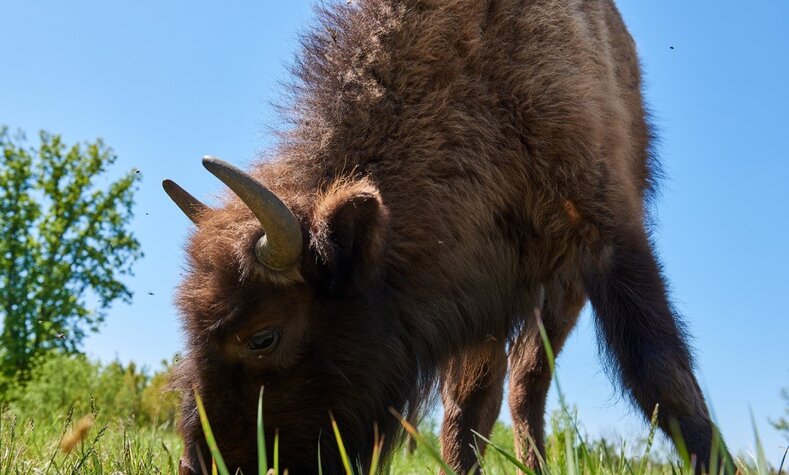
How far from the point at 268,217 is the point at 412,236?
86cm

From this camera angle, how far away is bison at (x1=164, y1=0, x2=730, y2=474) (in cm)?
365

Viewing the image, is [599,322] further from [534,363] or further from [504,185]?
[534,363]

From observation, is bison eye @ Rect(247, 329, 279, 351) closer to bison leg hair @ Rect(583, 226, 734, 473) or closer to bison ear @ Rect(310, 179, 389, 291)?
bison ear @ Rect(310, 179, 389, 291)

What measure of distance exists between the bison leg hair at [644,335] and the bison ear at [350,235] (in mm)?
1245

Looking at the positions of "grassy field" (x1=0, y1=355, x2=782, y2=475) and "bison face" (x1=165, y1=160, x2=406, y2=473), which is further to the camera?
"bison face" (x1=165, y1=160, x2=406, y2=473)

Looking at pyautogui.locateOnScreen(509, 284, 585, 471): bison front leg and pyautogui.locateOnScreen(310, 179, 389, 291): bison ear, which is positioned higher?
pyautogui.locateOnScreen(310, 179, 389, 291): bison ear

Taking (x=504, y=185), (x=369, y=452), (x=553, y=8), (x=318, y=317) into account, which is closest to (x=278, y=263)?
(x=318, y=317)

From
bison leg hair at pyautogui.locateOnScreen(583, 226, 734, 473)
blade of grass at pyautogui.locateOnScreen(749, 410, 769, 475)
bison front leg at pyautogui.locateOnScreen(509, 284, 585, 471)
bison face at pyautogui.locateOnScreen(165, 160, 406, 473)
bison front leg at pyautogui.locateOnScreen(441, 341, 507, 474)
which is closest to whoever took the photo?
blade of grass at pyautogui.locateOnScreen(749, 410, 769, 475)

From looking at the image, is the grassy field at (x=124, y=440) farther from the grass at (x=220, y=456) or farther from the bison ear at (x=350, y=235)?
the bison ear at (x=350, y=235)

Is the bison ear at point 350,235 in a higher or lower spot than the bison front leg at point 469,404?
higher

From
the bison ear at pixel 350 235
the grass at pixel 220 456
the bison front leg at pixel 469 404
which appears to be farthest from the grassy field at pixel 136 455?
the bison ear at pixel 350 235

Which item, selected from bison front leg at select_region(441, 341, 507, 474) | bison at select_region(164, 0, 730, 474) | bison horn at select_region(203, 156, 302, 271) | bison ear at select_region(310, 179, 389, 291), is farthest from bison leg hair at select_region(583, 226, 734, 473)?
bison horn at select_region(203, 156, 302, 271)

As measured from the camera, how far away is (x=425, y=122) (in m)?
4.18

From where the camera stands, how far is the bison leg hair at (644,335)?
3771mm
